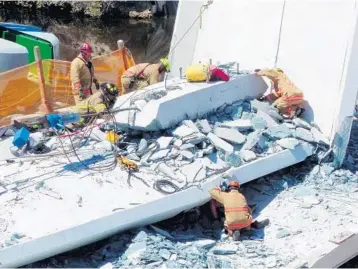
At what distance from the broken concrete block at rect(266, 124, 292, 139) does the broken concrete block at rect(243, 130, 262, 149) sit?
22cm

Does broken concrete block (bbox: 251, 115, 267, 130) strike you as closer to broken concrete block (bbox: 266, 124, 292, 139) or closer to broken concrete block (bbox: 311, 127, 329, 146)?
broken concrete block (bbox: 266, 124, 292, 139)

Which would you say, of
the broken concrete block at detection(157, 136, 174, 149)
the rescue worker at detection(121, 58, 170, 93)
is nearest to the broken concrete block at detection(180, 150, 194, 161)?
the broken concrete block at detection(157, 136, 174, 149)

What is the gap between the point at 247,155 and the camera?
7840mm

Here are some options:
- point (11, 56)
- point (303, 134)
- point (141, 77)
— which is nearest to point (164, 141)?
point (303, 134)

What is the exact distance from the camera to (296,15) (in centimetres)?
896

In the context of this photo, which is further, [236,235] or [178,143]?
[178,143]

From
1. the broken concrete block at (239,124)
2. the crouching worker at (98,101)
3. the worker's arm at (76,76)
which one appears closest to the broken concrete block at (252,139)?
the broken concrete block at (239,124)

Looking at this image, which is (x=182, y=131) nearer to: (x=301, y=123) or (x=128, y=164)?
(x=128, y=164)

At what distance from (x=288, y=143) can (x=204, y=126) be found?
1.21m

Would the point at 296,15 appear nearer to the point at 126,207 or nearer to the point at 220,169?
the point at 220,169

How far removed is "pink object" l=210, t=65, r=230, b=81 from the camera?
866 centimetres

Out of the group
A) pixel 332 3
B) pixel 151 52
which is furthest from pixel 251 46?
pixel 151 52

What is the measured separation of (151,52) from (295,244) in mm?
16037

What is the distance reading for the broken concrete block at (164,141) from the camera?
7.77 meters
